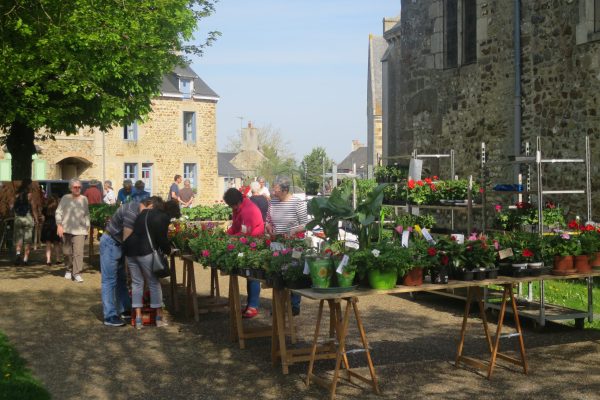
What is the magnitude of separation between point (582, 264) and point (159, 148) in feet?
108

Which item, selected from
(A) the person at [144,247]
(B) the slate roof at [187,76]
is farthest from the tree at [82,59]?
(B) the slate roof at [187,76]

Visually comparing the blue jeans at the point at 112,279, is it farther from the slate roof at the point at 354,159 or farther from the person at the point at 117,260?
the slate roof at the point at 354,159

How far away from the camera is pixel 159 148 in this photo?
39.2m

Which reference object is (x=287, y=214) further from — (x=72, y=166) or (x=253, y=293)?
(x=72, y=166)

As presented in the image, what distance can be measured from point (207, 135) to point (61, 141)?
814 cm

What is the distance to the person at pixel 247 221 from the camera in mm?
9656

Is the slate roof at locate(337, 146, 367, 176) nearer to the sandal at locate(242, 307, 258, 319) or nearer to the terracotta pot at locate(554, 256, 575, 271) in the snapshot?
the sandal at locate(242, 307, 258, 319)

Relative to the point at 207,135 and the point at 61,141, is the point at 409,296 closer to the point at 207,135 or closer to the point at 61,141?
the point at 61,141

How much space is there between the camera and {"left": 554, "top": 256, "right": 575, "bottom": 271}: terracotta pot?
24.7 feet

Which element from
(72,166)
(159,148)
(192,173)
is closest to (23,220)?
(72,166)

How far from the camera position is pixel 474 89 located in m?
15.7

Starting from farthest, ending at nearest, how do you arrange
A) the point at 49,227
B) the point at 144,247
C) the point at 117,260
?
the point at 49,227 → the point at 117,260 → the point at 144,247

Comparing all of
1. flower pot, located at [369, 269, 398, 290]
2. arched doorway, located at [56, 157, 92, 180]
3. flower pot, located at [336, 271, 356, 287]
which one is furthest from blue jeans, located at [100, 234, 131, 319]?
arched doorway, located at [56, 157, 92, 180]

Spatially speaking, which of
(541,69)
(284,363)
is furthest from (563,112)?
(284,363)
